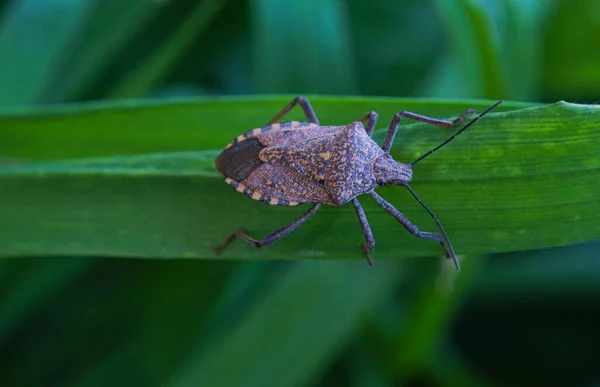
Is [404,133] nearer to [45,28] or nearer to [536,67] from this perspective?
[536,67]

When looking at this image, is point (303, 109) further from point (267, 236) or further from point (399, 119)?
point (267, 236)

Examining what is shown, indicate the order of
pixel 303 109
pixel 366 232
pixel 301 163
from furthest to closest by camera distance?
pixel 301 163 < pixel 303 109 < pixel 366 232

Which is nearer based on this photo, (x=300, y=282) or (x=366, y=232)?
(x=366, y=232)

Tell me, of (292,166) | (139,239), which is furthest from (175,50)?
(139,239)

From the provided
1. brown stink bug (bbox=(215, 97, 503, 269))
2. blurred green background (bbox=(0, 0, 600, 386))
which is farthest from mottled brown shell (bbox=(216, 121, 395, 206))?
blurred green background (bbox=(0, 0, 600, 386))

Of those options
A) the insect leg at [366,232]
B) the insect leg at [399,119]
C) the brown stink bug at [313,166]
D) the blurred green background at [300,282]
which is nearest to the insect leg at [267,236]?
the brown stink bug at [313,166]

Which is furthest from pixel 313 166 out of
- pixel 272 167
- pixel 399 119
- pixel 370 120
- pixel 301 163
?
pixel 399 119
